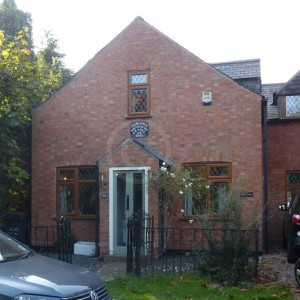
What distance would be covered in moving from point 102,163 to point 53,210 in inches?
103

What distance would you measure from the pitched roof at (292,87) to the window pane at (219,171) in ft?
Result: 13.1

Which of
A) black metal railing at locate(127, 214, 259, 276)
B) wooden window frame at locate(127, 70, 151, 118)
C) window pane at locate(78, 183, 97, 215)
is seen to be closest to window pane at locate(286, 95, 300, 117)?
wooden window frame at locate(127, 70, 151, 118)

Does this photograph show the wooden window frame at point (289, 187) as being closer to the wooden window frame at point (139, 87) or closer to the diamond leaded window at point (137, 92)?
the wooden window frame at point (139, 87)

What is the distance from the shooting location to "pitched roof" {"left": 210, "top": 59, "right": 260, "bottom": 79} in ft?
49.2

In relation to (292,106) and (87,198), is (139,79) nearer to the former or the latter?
(87,198)

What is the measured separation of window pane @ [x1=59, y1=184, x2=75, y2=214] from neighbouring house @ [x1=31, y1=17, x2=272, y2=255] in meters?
0.03

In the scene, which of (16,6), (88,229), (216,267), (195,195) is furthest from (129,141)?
(16,6)

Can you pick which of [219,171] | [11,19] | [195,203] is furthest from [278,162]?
[11,19]

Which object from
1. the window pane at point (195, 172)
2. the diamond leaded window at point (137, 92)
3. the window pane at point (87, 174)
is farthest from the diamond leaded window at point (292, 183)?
the window pane at point (87, 174)

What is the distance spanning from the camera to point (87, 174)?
14219 mm

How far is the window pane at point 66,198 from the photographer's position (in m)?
14.3

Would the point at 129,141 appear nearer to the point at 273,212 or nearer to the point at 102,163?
the point at 102,163

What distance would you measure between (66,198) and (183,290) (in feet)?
22.9

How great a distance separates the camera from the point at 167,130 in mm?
13547
